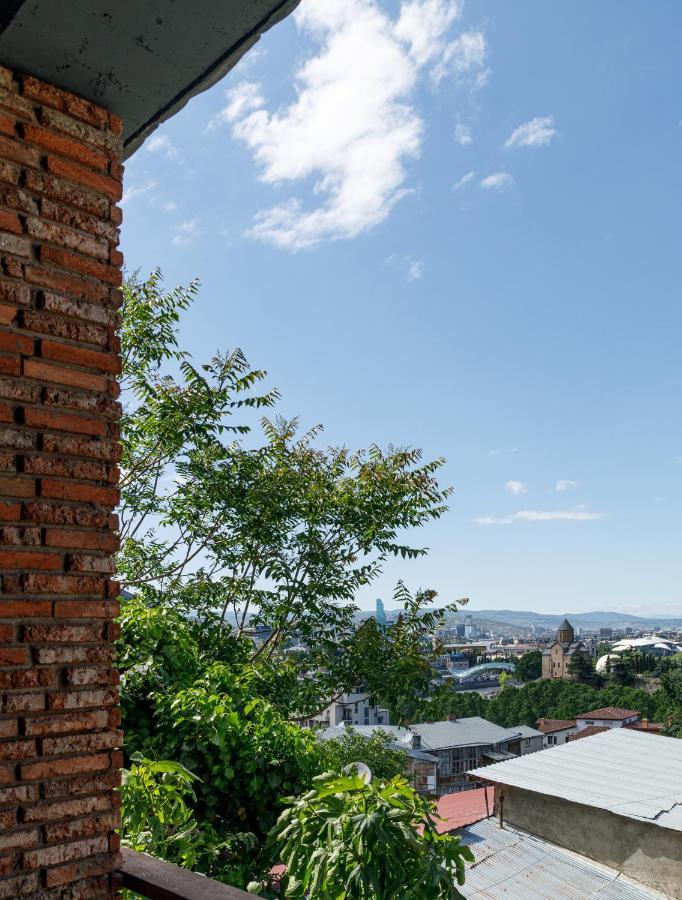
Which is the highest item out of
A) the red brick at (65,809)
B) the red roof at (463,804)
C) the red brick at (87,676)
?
the red brick at (87,676)

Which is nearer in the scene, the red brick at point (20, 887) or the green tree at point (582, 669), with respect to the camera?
the red brick at point (20, 887)

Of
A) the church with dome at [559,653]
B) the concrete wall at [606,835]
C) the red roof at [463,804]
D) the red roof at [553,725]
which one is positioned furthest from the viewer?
the church with dome at [559,653]

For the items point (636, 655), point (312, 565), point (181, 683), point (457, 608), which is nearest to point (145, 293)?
point (312, 565)

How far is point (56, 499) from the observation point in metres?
1.38

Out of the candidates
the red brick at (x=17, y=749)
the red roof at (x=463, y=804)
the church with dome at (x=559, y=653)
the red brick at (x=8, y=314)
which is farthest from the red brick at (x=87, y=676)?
the church with dome at (x=559, y=653)

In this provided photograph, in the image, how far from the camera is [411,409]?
18422 millimetres

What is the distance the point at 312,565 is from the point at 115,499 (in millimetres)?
4173

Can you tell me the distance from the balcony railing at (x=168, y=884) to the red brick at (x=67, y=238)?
1.23m

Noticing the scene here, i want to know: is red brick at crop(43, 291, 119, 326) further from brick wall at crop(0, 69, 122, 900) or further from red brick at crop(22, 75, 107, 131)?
red brick at crop(22, 75, 107, 131)

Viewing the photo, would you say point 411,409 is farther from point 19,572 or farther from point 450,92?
point 19,572

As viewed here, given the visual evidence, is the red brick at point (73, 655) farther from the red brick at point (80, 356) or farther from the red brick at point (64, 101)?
the red brick at point (64, 101)

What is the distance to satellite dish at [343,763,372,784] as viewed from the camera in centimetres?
217

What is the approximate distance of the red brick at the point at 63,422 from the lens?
1.36 metres

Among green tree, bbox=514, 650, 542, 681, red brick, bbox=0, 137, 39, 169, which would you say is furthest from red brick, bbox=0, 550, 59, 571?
green tree, bbox=514, 650, 542, 681
